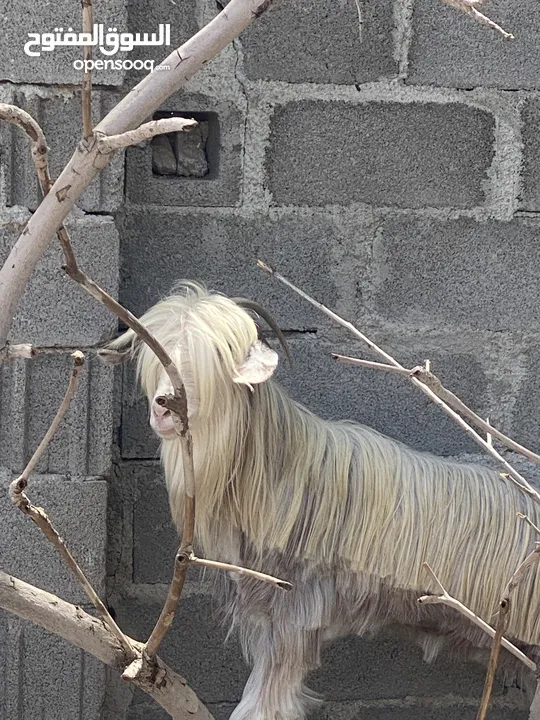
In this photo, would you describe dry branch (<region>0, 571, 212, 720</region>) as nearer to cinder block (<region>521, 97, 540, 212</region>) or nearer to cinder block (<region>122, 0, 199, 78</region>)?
cinder block (<region>122, 0, 199, 78</region>)

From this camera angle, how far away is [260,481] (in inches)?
63.9

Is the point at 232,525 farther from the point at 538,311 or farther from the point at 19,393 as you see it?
the point at 538,311

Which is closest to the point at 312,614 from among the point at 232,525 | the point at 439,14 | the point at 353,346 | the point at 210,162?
the point at 232,525

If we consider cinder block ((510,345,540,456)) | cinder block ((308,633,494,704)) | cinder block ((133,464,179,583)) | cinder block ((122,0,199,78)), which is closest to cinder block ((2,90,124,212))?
cinder block ((122,0,199,78))

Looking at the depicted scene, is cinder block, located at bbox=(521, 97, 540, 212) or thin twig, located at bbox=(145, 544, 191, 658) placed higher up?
cinder block, located at bbox=(521, 97, 540, 212)

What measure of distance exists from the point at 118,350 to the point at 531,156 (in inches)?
34.8

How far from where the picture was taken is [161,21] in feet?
6.15

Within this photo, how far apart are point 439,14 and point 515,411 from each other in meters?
0.77

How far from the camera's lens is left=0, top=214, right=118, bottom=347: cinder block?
1.78 m

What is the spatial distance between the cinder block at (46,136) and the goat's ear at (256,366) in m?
0.46

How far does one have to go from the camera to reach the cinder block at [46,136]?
1748 mm

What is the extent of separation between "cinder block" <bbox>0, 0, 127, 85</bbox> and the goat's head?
47cm

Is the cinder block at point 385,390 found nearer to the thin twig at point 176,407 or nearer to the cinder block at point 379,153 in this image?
the cinder block at point 379,153

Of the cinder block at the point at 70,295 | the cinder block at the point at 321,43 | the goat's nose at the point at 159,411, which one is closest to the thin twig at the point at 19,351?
the goat's nose at the point at 159,411
